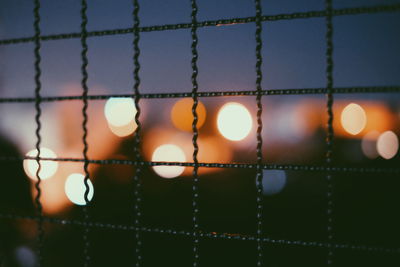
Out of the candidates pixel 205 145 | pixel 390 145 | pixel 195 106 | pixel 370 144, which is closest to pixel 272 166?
pixel 195 106

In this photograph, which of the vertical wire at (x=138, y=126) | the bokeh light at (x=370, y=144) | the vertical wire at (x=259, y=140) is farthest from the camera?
the bokeh light at (x=370, y=144)

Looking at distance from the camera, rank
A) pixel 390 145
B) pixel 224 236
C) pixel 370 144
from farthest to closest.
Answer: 1. pixel 370 144
2. pixel 390 145
3. pixel 224 236

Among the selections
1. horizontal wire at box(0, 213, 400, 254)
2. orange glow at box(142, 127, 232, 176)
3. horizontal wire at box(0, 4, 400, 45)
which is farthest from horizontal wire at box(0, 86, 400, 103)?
orange glow at box(142, 127, 232, 176)

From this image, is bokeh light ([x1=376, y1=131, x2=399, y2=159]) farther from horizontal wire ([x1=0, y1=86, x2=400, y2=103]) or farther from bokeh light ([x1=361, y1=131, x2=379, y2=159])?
horizontal wire ([x1=0, y1=86, x2=400, y2=103])

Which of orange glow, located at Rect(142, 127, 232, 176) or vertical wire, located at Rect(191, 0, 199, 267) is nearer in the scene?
vertical wire, located at Rect(191, 0, 199, 267)

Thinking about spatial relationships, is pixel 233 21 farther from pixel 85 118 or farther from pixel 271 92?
pixel 85 118

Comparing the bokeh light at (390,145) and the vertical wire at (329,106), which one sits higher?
the bokeh light at (390,145)

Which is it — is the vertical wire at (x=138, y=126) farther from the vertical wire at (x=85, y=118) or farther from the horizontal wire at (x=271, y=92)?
the vertical wire at (x=85, y=118)

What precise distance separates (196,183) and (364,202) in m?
18.9

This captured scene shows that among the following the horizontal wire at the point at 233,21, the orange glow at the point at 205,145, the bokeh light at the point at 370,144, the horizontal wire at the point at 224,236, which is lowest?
the horizontal wire at the point at 224,236

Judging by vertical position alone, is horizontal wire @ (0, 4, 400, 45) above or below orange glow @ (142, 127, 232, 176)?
below

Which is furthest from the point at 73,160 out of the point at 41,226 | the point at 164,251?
the point at 164,251

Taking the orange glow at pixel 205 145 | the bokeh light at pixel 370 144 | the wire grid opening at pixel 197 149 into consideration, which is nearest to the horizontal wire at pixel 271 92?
the wire grid opening at pixel 197 149

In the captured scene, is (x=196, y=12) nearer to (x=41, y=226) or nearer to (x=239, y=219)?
(x=41, y=226)
